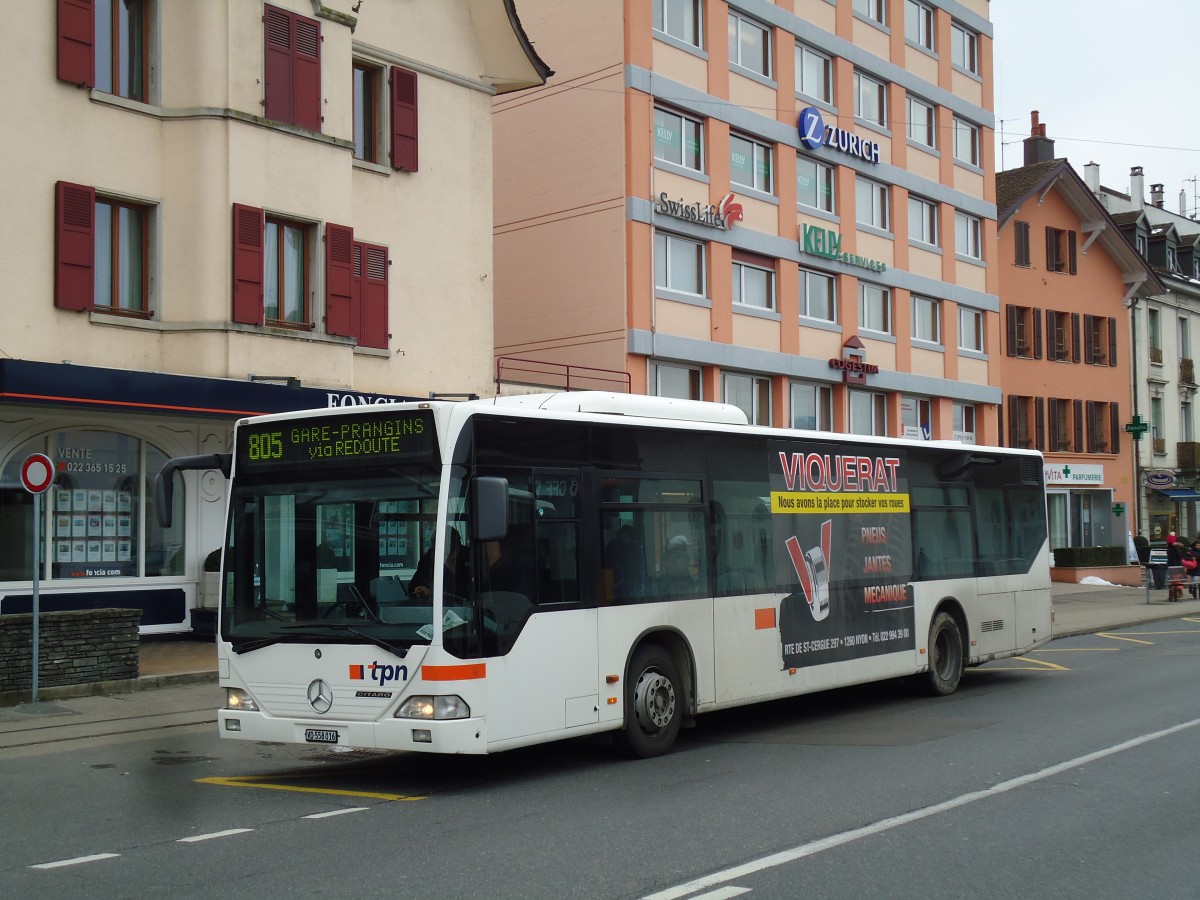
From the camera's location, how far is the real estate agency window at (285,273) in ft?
70.0

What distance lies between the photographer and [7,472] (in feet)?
61.9

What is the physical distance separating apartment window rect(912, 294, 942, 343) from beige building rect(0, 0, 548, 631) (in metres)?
19.8

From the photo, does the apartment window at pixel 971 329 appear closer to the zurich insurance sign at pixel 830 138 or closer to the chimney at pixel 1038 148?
the zurich insurance sign at pixel 830 138

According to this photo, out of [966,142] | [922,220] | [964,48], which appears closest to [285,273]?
[922,220]

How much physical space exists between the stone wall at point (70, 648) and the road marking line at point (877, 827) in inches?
393

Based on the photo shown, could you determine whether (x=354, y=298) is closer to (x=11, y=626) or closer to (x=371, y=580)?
(x=11, y=626)

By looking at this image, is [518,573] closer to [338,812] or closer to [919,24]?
[338,812]

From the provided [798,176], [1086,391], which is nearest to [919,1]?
[798,176]

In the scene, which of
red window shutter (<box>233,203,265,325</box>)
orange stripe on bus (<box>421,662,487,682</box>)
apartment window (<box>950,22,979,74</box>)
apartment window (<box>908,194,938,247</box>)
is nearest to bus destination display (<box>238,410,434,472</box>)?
orange stripe on bus (<box>421,662,487,682</box>)

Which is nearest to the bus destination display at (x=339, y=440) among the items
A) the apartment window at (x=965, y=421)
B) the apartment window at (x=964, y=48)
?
the apartment window at (x=965, y=421)

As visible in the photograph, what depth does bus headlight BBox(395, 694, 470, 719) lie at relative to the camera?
9.52 meters

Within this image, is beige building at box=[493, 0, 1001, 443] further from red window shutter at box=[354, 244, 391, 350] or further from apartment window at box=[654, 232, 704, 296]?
red window shutter at box=[354, 244, 391, 350]

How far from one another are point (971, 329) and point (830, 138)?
31.4 ft

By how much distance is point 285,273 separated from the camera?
851 inches
